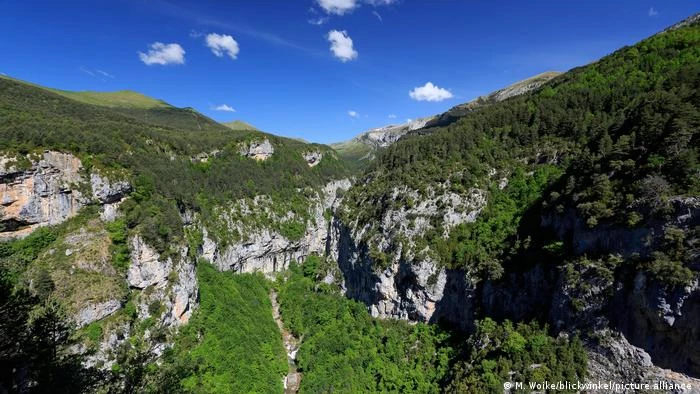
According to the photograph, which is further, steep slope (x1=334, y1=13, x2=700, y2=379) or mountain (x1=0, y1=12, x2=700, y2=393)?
steep slope (x1=334, y1=13, x2=700, y2=379)

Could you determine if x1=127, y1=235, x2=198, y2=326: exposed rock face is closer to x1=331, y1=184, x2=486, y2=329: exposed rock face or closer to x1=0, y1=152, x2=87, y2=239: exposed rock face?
x1=0, y1=152, x2=87, y2=239: exposed rock face

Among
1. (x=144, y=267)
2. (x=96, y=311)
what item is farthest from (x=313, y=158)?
(x=96, y=311)

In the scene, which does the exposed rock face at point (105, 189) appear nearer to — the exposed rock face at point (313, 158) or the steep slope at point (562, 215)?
the steep slope at point (562, 215)

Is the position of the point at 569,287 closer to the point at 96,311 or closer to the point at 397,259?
the point at 397,259

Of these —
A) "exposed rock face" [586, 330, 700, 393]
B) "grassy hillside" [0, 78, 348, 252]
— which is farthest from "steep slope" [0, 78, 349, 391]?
"exposed rock face" [586, 330, 700, 393]

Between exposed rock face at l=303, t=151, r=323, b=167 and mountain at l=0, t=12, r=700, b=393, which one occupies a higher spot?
exposed rock face at l=303, t=151, r=323, b=167

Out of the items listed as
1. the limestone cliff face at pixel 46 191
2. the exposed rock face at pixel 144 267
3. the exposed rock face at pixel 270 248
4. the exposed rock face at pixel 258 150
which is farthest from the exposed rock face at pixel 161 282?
the exposed rock face at pixel 258 150

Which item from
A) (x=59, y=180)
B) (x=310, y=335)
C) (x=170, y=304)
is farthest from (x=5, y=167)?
(x=310, y=335)
